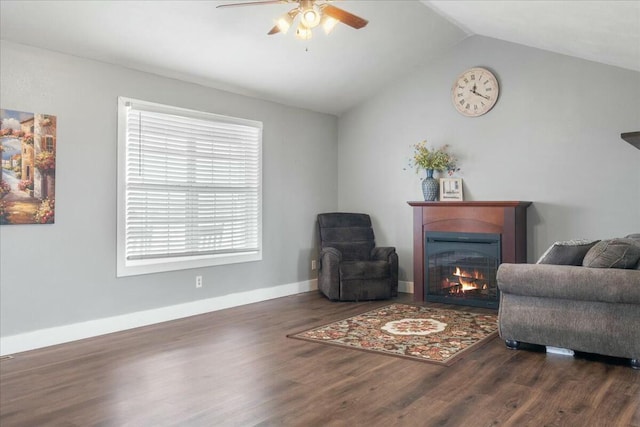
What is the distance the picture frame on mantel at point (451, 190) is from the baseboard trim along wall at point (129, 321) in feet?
6.97

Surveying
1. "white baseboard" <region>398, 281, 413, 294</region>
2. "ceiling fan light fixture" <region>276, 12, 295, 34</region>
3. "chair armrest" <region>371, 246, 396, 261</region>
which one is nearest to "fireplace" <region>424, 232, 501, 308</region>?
"chair armrest" <region>371, 246, 396, 261</region>

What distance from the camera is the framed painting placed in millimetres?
4027

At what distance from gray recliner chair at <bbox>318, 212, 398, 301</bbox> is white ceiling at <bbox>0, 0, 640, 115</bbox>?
162cm

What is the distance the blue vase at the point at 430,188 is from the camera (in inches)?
251

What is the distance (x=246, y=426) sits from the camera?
2.65m

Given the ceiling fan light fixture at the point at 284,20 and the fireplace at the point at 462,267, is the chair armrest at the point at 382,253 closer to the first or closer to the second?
the fireplace at the point at 462,267

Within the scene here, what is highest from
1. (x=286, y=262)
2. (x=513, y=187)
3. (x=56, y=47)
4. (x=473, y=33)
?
(x=473, y=33)

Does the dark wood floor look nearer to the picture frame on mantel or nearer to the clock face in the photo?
the picture frame on mantel

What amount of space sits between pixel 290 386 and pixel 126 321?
223cm

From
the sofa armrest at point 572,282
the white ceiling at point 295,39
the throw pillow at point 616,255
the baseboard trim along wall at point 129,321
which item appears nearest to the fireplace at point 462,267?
the baseboard trim along wall at point 129,321

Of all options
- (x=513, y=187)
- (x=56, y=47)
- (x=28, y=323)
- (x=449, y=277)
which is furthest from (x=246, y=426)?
(x=513, y=187)

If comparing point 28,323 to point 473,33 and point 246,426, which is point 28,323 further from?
point 473,33

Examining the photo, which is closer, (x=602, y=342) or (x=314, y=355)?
(x=602, y=342)

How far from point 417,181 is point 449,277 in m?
1.32
